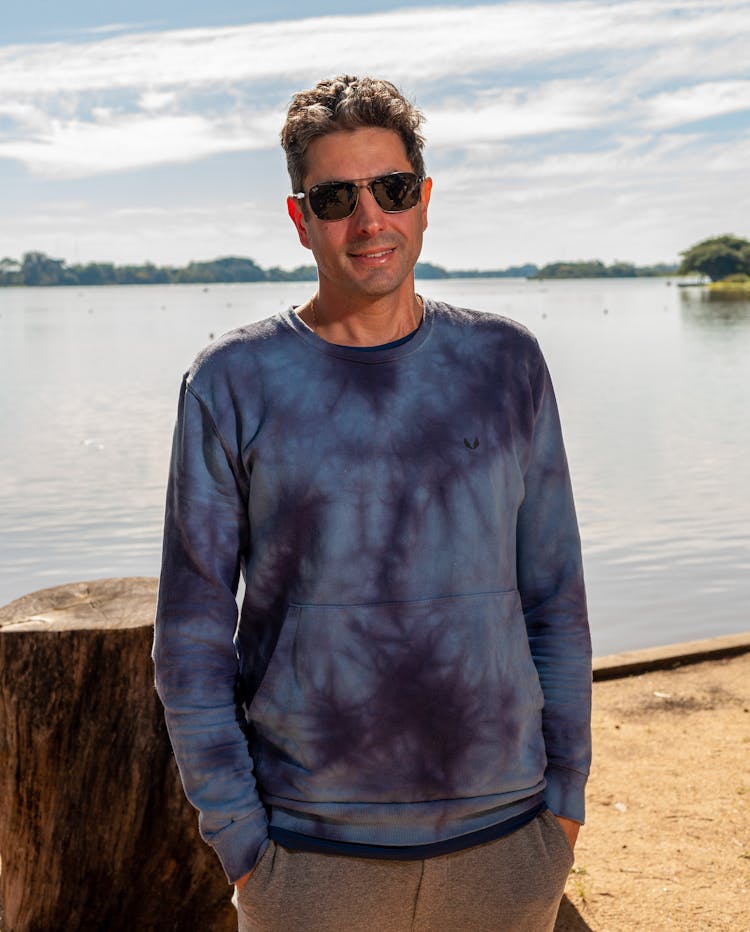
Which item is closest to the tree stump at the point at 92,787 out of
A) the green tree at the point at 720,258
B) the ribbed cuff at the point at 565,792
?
the ribbed cuff at the point at 565,792

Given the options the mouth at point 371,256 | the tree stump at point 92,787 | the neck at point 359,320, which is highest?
the mouth at point 371,256

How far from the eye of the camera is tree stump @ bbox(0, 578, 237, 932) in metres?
3.73

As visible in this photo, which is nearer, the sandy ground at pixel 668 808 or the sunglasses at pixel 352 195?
the sunglasses at pixel 352 195

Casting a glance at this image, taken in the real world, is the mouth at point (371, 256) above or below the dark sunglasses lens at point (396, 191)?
below

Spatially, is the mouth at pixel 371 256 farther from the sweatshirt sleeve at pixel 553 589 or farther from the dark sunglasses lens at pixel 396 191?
the sweatshirt sleeve at pixel 553 589

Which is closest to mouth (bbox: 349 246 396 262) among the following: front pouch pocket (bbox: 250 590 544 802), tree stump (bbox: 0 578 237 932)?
front pouch pocket (bbox: 250 590 544 802)

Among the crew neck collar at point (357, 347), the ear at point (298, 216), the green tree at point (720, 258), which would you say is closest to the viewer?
the crew neck collar at point (357, 347)

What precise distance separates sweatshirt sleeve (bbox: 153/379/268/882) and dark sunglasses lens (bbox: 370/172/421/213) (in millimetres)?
574

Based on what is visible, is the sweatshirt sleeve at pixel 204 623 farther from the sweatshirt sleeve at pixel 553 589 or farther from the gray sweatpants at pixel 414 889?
the sweatshirt sleeve at pixel 553 589

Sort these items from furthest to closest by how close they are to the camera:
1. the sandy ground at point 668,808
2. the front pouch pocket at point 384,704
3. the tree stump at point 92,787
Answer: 1. the sandy ground at point 668,808
2. the tree stump at point 92,787
3. the front pouch pocket at point 384,704

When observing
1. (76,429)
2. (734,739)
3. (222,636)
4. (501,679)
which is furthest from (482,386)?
(76,429)

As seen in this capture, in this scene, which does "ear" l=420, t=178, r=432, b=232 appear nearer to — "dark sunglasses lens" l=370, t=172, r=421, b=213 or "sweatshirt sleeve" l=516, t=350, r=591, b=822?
"dark sunglasses lens" l=370, t=172, r=421, b=213

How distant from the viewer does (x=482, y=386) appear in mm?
2371

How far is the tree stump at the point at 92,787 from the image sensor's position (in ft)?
12.2
